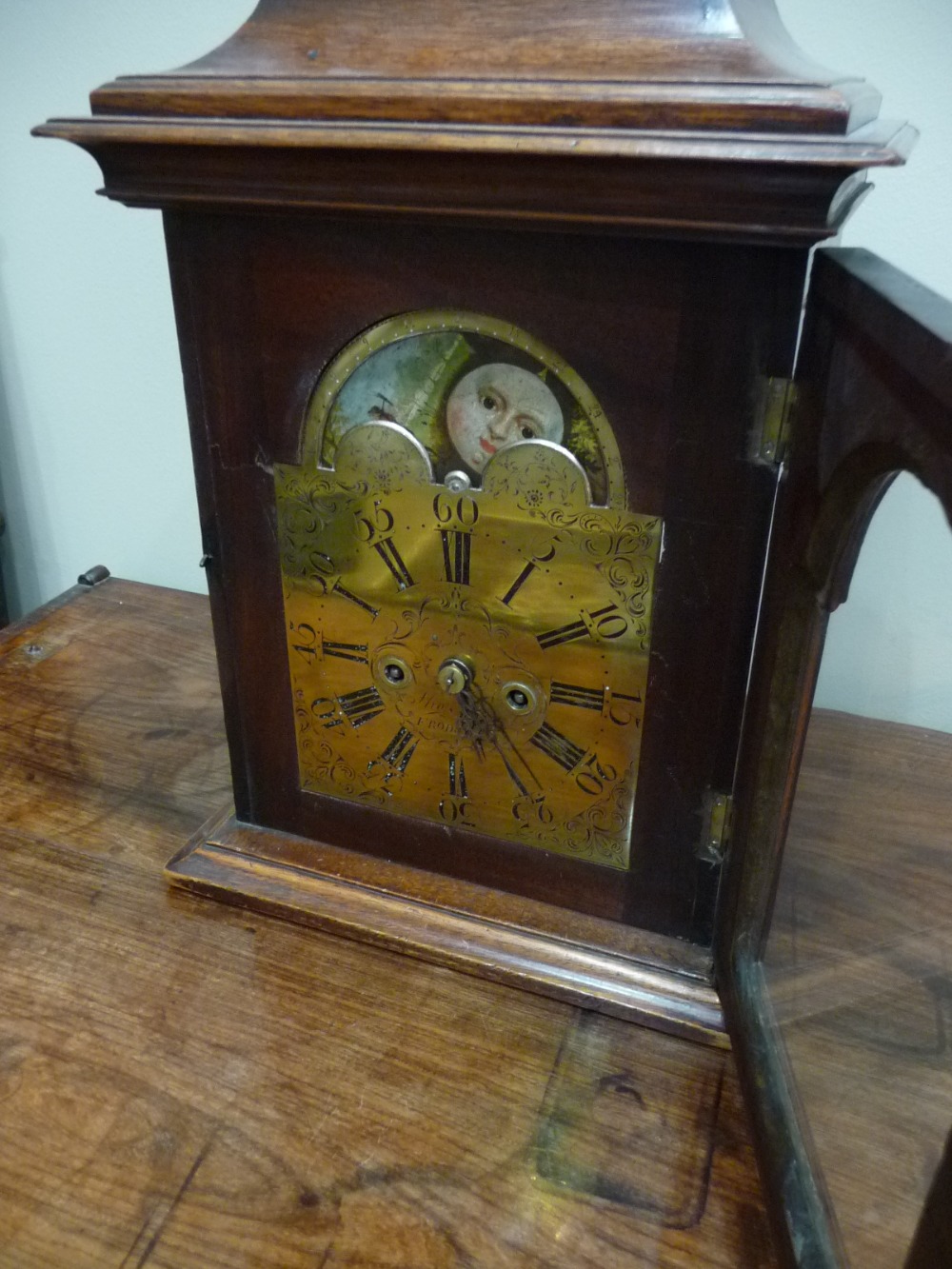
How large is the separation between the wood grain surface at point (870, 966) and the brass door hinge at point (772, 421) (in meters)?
0.17

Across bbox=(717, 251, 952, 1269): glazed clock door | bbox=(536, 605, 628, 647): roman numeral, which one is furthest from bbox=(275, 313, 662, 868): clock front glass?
bbox=(717, 251, 952, 1269): glazed clock door

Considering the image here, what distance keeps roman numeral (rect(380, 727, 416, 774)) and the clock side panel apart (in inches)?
2.1

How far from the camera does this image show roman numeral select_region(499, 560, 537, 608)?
0.76 m

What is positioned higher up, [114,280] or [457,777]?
[114,280]

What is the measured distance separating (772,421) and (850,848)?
0.27 m

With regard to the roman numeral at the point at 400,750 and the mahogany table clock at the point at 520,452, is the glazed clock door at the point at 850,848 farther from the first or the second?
the roman numeral at the point at 400,750

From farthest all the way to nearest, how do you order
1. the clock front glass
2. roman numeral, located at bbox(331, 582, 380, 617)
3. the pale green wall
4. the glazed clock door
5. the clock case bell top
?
the pale green wall → roman numeral, located at bbox(331, 582, 380, 617) → the clock front glass → the clock case bell top → the glazed clock door

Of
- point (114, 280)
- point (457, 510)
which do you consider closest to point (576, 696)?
point (457, 510)

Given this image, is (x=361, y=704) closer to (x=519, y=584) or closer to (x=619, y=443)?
(x=519, y=584)

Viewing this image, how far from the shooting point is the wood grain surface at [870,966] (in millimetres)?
458

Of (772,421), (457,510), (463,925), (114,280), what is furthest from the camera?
(114,280)

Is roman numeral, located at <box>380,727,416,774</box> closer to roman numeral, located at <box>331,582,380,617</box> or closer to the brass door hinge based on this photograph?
roman numeral, located at <box>331,582,380,617</box>

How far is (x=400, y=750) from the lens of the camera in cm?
88

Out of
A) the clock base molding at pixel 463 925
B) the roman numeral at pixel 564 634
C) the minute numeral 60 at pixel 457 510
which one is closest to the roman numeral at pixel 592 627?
the roman numeral at pixel 564 634
